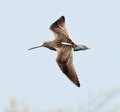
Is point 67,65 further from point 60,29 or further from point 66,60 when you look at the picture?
point 60,29

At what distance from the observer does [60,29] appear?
18.6m

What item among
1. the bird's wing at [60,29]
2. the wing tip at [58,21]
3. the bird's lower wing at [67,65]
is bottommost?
the bird's lower wing at [67,65]

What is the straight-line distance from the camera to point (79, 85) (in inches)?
635

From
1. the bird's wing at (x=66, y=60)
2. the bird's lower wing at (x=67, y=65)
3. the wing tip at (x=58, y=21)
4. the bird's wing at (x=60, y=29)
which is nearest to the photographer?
the bird's lower wing at (x=67, y=65)

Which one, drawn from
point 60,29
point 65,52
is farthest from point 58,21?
point 65,52

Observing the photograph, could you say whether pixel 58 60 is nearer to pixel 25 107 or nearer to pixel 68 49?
pixel 68 49

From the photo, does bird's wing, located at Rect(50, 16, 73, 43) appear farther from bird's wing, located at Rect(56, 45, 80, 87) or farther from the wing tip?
bird's wing, located at Rect(56, 45, 80, 87)

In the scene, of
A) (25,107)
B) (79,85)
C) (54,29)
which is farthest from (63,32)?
(25,107)

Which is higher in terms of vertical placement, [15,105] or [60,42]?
[60,42]

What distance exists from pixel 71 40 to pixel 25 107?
7968 millimetres

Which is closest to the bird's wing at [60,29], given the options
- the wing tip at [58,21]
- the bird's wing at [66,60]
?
the wing tip at [58,21]

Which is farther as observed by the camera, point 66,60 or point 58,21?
point 58,21

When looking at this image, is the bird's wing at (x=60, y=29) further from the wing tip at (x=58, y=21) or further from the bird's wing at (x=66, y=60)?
the bird's wing at (x=66, y=60)

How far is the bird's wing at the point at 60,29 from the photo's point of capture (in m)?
18.0
